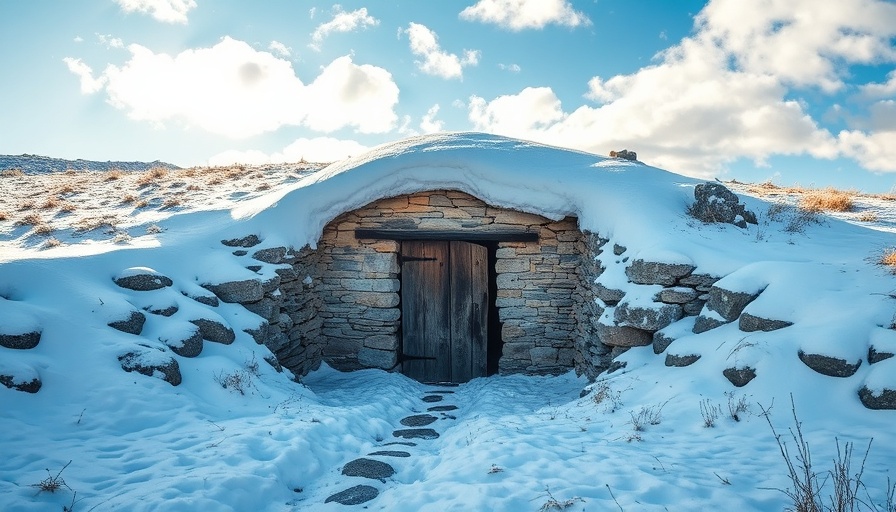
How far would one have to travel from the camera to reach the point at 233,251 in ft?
22.8

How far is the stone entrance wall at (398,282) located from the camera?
7844mm

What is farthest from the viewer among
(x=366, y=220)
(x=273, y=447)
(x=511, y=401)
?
(x=366, y=220)

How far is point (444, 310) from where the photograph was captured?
8.48 metres

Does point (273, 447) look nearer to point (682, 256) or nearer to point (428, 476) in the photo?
point (428, 476)

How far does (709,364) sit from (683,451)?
1.30 meters

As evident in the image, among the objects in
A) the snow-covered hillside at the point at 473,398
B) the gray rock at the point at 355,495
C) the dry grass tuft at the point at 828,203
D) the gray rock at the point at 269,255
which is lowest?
the gray rock at the point at 355,495

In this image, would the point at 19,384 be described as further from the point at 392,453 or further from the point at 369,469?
the point at 392,453

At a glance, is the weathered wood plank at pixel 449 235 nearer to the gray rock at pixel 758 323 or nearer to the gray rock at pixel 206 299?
the gray rock at pixel 206 299

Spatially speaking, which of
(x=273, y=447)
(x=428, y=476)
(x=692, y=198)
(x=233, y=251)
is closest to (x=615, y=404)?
(x=428, y=476)

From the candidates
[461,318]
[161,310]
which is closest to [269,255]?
[161,310]

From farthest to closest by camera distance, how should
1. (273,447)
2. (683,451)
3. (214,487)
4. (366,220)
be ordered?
(366,220), (273,447), (683,451), (214,487)

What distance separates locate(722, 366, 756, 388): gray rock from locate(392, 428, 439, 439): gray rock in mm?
2658

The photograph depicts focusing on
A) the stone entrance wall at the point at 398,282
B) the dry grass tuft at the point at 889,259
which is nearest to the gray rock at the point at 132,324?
the stone entrance wall at the point at 398,282

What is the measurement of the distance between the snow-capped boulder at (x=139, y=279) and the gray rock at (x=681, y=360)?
536cm
